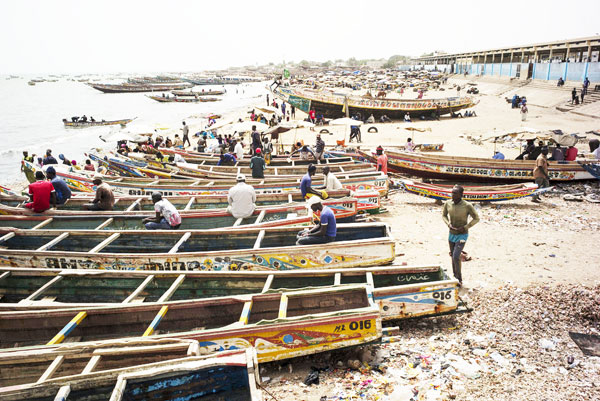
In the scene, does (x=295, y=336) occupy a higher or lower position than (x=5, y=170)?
higher

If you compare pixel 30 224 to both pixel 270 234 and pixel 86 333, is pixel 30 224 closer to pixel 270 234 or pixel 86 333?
pixel 86 333

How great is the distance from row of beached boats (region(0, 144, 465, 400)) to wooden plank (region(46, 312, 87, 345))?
0.06 feet

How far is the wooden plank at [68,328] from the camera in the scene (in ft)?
15.4

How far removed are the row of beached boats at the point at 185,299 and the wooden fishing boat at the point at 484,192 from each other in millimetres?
3186

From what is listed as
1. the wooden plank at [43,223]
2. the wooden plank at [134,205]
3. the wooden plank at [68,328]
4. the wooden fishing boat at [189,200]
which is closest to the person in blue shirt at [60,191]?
the wooden fishing boat at [189,200]

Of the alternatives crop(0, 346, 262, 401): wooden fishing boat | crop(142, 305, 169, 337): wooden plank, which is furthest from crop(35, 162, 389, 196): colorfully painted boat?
crop(0, 346, 262, 401): wooden fishing boat

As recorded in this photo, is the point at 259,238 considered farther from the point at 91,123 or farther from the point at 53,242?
the point at 91,123

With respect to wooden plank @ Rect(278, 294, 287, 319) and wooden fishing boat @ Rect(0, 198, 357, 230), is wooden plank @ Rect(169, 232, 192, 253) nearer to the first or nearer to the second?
wooden fishing boat @ Rect(0, 198, 357, 230)

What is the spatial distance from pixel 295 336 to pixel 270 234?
10.9ft

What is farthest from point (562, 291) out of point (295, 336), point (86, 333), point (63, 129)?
point (63, 129)

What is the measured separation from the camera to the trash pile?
4629 millimetres

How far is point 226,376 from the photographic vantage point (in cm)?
395

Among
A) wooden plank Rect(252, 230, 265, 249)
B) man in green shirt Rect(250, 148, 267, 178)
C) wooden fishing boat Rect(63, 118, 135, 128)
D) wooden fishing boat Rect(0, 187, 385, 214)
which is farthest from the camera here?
wooden fishing boat Rect(63, 118, 135, 128)

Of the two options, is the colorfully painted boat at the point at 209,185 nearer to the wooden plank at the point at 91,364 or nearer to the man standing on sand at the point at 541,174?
the man standing on sand at the point at 541,174
